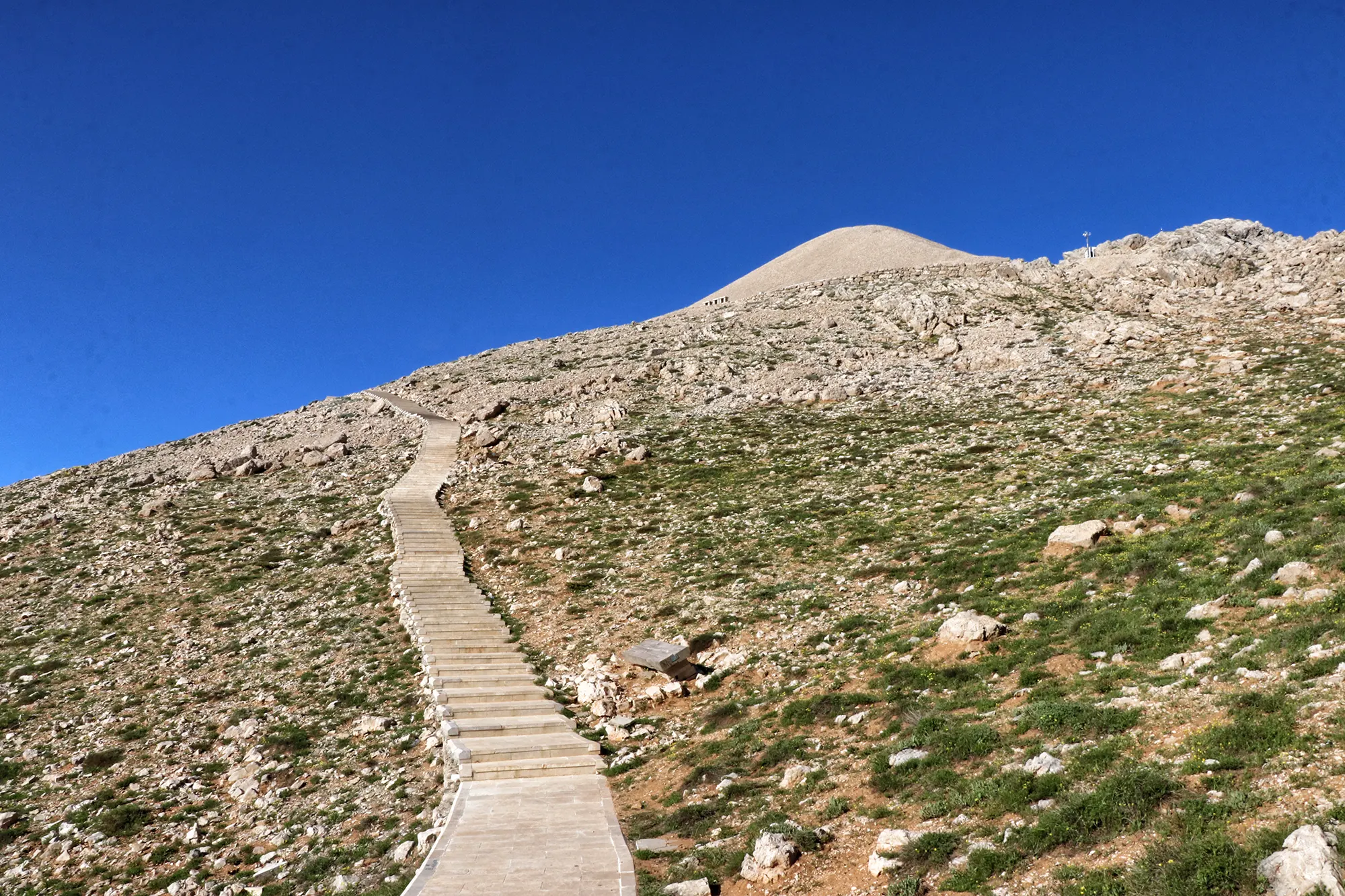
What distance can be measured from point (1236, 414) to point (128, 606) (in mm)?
51462

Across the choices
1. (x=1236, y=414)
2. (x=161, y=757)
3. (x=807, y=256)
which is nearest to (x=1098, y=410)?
(x=1236, y=414)

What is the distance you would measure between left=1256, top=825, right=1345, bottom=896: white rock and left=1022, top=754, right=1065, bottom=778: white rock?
3.79m

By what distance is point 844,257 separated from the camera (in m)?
121

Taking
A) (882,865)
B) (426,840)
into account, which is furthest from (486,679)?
(882,865)

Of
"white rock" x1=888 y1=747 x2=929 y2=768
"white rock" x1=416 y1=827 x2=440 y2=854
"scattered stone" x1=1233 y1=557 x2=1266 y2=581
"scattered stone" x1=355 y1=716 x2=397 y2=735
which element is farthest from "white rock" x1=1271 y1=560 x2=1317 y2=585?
"scattered stone" x1=355 y1=716 x2=397 y2=735

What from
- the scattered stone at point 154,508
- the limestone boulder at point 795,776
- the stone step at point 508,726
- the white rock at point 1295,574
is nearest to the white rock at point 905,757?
the limestone boulder at point 795,776

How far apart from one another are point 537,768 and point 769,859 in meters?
9.06

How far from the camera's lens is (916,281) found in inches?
3214

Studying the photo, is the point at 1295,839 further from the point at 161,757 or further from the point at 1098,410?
the point at 1098,410

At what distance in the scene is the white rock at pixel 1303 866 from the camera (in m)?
7.76

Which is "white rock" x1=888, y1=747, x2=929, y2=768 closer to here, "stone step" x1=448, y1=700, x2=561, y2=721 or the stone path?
the stone path

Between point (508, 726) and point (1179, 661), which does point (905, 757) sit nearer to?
point (1179, 661)

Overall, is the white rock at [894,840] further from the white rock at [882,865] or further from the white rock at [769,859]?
the white rock at [769,859]

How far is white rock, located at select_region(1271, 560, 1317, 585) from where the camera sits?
1598 cm
